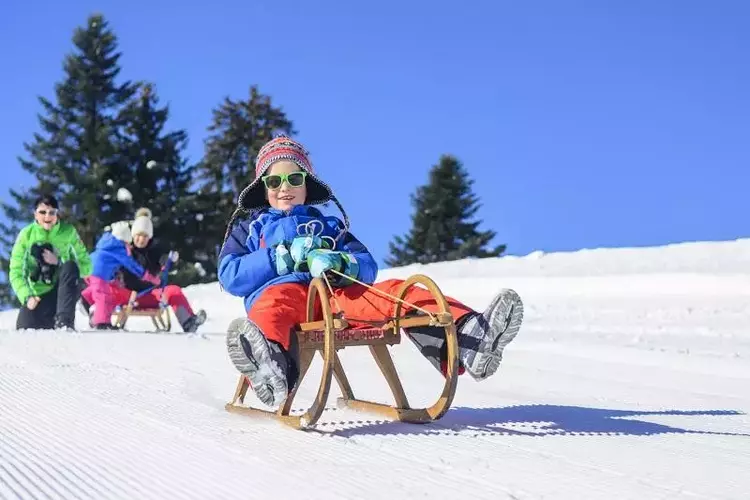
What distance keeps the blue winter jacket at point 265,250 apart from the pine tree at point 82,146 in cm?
2672

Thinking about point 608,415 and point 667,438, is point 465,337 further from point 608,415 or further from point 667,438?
point 608,415

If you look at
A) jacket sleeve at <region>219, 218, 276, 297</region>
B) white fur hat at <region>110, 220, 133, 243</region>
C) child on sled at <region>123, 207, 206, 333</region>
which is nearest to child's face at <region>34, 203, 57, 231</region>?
white fur hat at <region>110, 220, 133, 243</region>

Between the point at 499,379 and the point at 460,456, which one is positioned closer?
the point at 460,456

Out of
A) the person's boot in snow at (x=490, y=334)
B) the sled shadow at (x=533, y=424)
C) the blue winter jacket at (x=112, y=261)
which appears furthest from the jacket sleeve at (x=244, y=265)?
the blue winter jacket at (x=112, y=261)

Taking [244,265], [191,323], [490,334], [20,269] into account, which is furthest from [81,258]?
[490,334]

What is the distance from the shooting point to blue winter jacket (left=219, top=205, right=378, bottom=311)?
3.50 meters

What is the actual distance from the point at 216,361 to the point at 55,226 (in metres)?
3.59

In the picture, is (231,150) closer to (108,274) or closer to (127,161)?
(127,161)

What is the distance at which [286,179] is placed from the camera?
3.87 meters

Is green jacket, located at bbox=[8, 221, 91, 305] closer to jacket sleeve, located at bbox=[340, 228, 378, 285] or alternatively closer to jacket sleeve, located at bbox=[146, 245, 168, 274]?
jacket sleeve, located at bbox=[146, 245, 168, 274]

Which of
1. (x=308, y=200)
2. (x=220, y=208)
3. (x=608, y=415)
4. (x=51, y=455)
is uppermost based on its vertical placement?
(x=220, y=208)

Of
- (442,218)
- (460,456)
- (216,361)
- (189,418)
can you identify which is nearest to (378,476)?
(460,456)

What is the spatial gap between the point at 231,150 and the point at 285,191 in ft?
99.9

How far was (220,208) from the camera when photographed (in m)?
32.4
